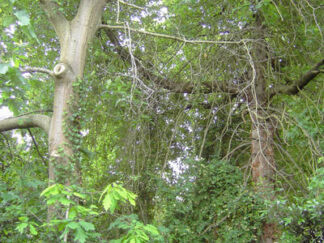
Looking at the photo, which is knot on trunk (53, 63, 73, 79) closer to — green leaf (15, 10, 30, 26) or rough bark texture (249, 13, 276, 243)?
green leaf (15, 10, 30, 26)

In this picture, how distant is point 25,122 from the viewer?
4438mm

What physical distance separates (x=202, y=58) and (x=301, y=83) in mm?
1712

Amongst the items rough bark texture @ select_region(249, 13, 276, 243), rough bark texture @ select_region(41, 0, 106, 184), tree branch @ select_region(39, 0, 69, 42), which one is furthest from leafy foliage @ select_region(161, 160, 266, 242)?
tree branch @ select_region(39, 0, 69, 42)

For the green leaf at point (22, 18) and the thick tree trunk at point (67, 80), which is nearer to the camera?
the green leaf at point (22, 18)

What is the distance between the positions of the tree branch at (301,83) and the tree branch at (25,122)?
3.93 meters

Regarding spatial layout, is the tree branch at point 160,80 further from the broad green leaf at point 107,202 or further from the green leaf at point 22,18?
the broad green leaf at point 107,202

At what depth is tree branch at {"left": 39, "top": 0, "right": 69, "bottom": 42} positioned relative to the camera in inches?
187

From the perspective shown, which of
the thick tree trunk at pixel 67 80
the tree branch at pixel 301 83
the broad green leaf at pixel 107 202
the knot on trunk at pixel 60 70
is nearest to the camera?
the broad green leaf at pixel 107 202

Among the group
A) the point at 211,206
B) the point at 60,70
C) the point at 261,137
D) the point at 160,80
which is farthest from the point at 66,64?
the point at 261,137

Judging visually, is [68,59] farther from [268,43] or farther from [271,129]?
[271,129]

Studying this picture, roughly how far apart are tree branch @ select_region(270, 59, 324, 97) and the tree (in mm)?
14

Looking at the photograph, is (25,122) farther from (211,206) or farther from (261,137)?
(261,137)

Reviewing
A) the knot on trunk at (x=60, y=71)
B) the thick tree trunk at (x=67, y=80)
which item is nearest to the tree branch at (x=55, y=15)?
the thick tree trunk at (x=67, y=80)

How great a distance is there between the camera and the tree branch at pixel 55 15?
4742mm
